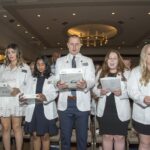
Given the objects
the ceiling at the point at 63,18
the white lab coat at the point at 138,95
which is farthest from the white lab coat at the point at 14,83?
the ceiling at the point at 63,18

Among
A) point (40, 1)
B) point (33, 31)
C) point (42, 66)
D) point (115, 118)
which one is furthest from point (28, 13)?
point (115, 118)

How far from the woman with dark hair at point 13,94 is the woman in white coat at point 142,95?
1.38 metres

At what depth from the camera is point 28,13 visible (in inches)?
412

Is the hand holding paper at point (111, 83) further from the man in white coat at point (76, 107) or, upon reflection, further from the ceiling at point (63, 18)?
the ceiling at point (63, 18)

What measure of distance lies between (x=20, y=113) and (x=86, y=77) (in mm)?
970

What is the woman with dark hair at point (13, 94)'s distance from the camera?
3734mm

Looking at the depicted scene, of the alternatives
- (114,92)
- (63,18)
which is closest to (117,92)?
(114,92)

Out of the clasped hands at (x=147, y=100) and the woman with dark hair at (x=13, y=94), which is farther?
the woman with dark hair at (x=13, y=94)

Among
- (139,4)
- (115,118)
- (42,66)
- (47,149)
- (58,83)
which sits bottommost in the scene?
(47,149)

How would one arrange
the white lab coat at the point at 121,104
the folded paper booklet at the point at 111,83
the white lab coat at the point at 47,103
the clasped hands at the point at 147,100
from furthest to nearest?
the white lab coat at the point at 47,103
the white lab coat at the point at 121,104
the folded paper booklet at the point at 111,83
the clasped hands at the point at 147,100

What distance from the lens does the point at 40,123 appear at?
373 centimetres

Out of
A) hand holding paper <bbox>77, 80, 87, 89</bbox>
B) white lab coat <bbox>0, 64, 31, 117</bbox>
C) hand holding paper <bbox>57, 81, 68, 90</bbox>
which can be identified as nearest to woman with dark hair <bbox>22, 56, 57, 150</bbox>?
white lab coat <bbox>0, 64, 31, 117</bbox>

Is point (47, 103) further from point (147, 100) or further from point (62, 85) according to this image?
point (147, 100)

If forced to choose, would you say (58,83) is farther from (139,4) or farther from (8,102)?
(139,4)
